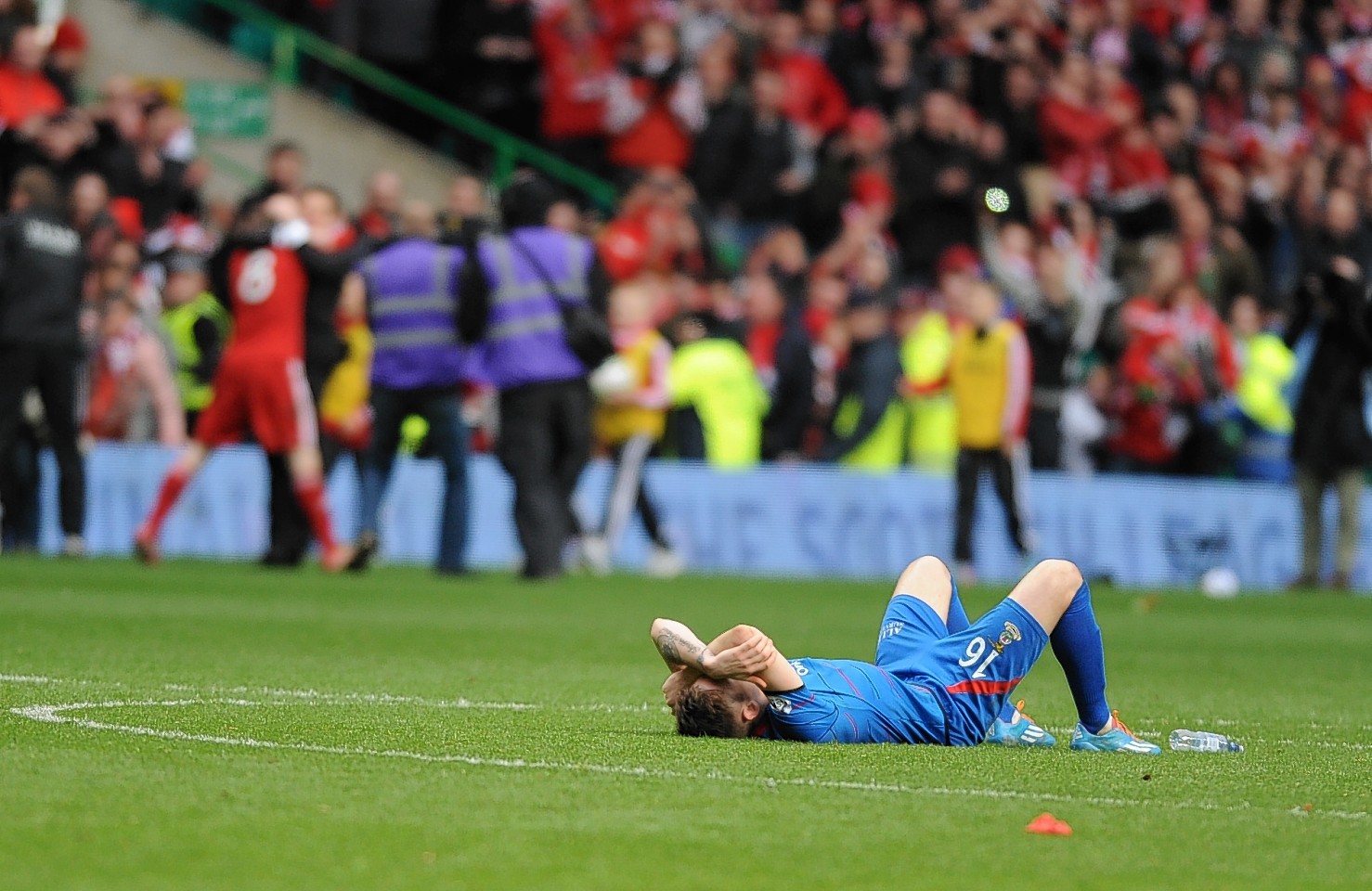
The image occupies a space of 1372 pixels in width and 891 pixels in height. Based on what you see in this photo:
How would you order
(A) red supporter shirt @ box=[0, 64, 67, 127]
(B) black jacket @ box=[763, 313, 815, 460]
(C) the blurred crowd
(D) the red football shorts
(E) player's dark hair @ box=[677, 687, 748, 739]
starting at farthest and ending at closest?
1. (B) black jacket @ box=[763, 313, 815, 460]
2. (A) red supporter shirt @ box=[0, 64, 67, 127]
3. (C) the blurred crowd
4. (D) the red football shorts
5. (E) player's dark hair @ box=[677, 687, 748, 739]

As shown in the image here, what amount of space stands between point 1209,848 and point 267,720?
11.2 ft

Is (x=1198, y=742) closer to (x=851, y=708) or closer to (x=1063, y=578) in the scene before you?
(x=1063, y=578)

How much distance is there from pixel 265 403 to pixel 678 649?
9.23m

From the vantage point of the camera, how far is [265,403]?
15.8 metres

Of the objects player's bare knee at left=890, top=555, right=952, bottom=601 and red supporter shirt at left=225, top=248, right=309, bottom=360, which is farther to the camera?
red supporter shirt at left=225, top=248, right=309, bottom=360

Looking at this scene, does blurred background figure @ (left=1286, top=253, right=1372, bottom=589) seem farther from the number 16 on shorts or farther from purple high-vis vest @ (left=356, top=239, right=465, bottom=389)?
the number 16 on shorts

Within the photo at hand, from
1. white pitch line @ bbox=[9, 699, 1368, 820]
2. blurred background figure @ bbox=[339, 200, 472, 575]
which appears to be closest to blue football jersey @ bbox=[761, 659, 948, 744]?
white pitch line @ bbox=[9, 699, 1368, 820]

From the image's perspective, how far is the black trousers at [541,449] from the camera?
1587 cm

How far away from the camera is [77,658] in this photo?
9633 mm

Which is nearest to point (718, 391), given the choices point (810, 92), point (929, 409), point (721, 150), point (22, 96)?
point (929, 409)

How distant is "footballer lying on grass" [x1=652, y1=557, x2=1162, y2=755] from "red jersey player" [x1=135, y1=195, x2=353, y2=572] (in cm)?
877

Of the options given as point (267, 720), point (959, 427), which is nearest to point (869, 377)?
point (959, 427)

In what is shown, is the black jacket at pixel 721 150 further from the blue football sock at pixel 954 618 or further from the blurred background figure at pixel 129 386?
the blue football sock at pixel 954 618

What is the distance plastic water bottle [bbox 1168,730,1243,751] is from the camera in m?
7.73
